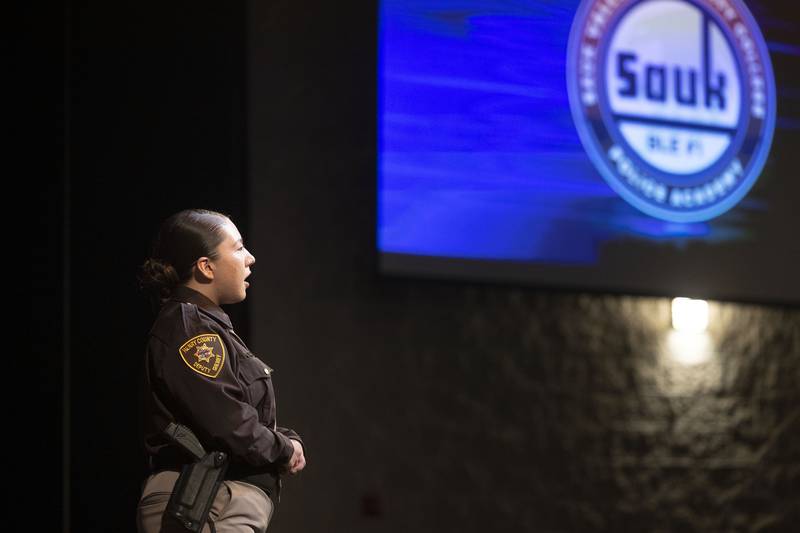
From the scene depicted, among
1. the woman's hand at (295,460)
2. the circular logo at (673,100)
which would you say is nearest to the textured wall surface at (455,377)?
the circular logo at (673,100)

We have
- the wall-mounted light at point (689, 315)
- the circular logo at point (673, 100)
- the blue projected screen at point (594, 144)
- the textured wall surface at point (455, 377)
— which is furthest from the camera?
the wall-mounted light at point (689, 315)

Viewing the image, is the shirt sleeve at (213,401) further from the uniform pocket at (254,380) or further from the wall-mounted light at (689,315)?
the wall-mounted light at (689,315)

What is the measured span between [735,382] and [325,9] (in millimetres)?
2372

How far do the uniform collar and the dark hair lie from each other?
2 cm

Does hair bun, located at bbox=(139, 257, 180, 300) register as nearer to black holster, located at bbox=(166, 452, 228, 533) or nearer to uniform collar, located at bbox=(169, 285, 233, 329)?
uniform collar, located at bbox=(169, 285, 233, 329)

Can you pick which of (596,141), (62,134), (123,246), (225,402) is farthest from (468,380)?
(225,402)

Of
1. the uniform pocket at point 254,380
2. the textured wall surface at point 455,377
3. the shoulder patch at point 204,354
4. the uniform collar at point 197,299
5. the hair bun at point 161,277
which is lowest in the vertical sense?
the textured wall surface at point 455,377

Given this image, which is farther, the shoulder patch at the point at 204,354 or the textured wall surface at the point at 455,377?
the textured wall surface at the point at 455,377

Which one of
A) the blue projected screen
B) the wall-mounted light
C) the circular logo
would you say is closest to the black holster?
the blue projected screen

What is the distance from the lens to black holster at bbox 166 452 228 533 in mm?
2166

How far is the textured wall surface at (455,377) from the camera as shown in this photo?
13.0ft

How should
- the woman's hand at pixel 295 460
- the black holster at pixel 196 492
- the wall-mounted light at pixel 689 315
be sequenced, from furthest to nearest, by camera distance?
the wall-mounted light at pixel 689 315 → the woman's hand at pixel 295 460 → the black holster at pixel 196 492

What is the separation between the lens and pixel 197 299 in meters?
2.37

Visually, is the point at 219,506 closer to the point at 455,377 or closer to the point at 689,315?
the point at 455,377
